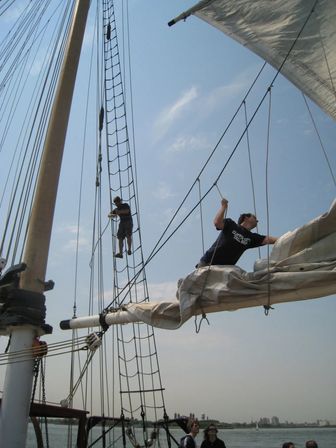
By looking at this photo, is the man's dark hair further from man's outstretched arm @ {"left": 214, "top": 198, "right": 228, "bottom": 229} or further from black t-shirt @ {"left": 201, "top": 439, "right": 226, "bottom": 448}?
black t-shirt @ {"left": 201, "top": 439, "right": 226, "bottom": 448}

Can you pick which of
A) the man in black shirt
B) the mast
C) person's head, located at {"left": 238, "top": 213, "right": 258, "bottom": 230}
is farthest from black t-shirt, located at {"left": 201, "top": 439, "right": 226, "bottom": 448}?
person's head, located at {"left": 238, "top": 213, "right": 258, "bottom": 230}

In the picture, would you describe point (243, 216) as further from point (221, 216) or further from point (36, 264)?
point (36, 264)

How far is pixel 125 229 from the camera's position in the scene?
1032 cm

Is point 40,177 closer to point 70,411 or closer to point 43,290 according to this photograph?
point 43,290

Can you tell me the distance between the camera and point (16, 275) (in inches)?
219

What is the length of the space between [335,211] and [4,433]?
4412mm

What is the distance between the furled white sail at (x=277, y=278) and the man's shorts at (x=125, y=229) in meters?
5.26

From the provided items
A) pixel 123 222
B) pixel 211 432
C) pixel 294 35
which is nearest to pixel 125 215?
pixel 123 222

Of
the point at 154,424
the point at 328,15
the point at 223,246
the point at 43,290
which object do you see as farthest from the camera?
the point at 154,424

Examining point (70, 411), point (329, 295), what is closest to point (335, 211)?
point (329, 295)

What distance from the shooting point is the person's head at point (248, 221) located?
5.73 metres

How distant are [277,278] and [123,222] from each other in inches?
238

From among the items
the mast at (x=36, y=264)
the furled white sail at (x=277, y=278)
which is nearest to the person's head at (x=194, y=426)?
the furled white sail at (x=277, y=278)

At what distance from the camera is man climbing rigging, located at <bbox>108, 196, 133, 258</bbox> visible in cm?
1011
